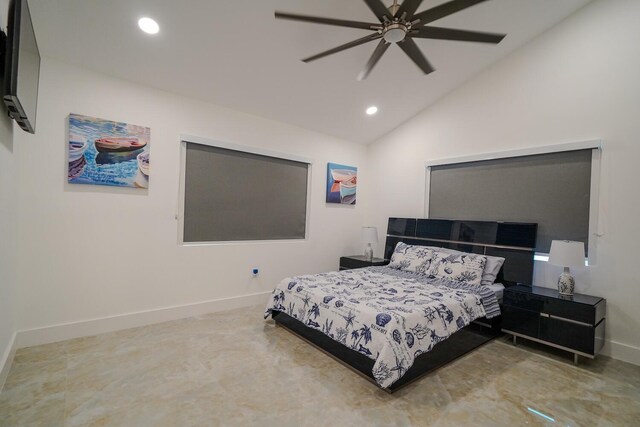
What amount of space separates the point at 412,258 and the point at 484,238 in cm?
93

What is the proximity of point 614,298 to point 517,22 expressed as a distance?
302 centimetres

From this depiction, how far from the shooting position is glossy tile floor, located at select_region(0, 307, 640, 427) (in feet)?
6.19

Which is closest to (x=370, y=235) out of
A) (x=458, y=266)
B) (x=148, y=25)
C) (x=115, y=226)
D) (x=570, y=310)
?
(x=458, y=266)

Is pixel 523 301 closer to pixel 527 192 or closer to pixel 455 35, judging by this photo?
pixel 527 192

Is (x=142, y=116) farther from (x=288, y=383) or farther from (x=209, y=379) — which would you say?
(x=288, y=383)

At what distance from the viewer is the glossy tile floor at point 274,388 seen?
1.89 meters

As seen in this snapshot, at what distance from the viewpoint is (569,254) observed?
114 inches

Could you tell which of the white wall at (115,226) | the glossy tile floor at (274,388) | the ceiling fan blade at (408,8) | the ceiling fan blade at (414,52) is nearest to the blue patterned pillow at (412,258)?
the glossy tile floor at (274,388)

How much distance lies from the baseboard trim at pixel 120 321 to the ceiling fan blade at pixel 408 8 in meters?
3.56

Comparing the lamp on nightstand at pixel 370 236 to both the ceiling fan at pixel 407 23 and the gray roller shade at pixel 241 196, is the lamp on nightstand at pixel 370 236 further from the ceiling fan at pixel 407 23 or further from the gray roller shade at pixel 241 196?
the ceiling fan at pixel 407 23

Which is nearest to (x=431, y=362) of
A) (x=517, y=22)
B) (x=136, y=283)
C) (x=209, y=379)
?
(x=209, y=379)

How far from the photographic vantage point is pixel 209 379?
89.9 inches

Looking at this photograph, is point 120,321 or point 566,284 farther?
point 120,321

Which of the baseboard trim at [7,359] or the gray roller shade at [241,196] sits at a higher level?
the gray roller shade at [241,196]
